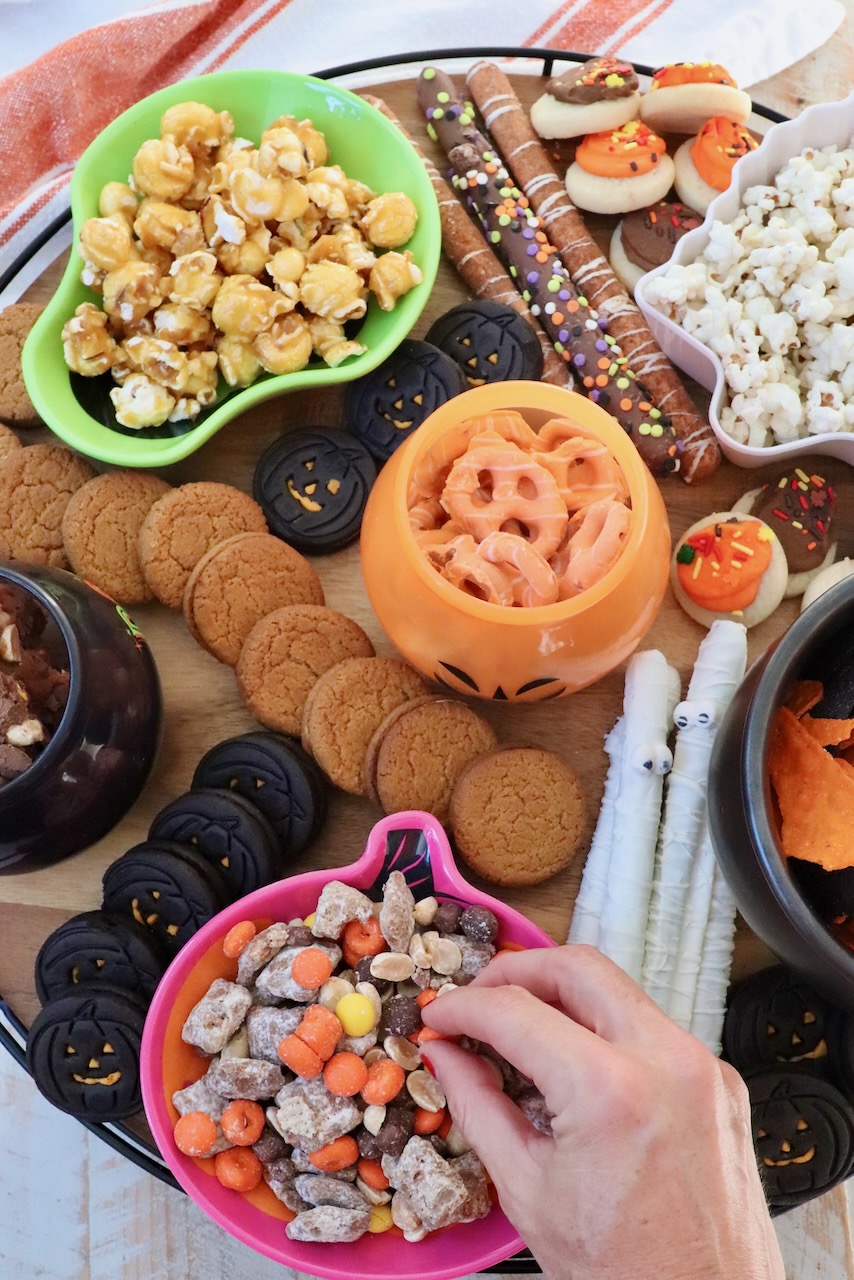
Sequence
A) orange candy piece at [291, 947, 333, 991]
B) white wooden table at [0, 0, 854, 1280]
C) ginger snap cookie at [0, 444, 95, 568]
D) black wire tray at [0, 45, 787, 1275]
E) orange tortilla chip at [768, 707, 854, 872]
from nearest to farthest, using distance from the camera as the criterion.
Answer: orange tortilla chip at [768, 707, 854, 872] → orange candy piece at [291, 947, 333, 991] → black wire tray at [0, 45, 787, 1275] → ginger snap cookie at [0, 444, 95, 568] → white wooden table at [0, 0, 854, 1280]

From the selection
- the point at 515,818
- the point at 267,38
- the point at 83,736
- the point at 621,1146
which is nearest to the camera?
the point at 621,1146

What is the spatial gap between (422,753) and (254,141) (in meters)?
0.73

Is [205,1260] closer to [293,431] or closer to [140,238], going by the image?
[293,431]

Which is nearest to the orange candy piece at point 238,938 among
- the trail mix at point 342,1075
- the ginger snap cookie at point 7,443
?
the trail mix at point 342,1075

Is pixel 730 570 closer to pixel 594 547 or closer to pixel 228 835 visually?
pixel 594 547

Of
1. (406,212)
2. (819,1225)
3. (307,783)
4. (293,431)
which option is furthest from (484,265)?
(819,1225)

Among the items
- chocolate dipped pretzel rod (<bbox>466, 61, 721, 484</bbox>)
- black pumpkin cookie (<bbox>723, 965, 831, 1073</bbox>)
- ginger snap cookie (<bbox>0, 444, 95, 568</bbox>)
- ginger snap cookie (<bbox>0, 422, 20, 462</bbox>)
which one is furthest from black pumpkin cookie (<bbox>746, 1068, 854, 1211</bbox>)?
ginger snap cookie (<bbox>0, 422, 20, 462</bbox>)

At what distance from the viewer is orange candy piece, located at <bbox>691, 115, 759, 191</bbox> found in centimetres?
122

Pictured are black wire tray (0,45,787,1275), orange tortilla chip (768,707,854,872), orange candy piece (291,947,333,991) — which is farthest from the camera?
black wire tray (0,45,787,1275)

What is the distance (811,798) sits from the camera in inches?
32.9

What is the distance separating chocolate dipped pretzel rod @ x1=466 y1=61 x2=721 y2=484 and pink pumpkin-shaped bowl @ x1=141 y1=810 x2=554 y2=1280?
526 millimetres

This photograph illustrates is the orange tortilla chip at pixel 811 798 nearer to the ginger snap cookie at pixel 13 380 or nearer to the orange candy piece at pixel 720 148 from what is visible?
the orange candy piece at pixel 720 148

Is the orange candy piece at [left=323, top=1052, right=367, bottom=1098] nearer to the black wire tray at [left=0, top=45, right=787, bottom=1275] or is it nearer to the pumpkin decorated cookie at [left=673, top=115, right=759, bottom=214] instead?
the black wire tray at [left=0, top=45, right=787, bottom=1275]

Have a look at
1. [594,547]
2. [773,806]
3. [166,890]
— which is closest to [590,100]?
[594,547]
